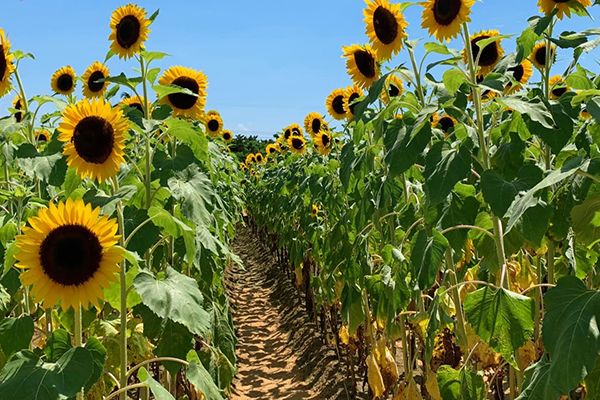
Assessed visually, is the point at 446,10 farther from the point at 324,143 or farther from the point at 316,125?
the point at 316,125

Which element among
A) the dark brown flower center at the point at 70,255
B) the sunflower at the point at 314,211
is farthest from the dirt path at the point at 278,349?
the dark brown flower center at the point at 70,255

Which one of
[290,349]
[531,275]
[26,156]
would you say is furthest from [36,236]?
[290,349]

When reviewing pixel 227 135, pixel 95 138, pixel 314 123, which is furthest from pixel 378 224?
pixel 227 135

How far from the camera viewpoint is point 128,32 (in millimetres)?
3566

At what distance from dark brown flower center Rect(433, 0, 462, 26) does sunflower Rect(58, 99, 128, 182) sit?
1.64 m

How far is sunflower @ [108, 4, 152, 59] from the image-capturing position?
11.7 feet

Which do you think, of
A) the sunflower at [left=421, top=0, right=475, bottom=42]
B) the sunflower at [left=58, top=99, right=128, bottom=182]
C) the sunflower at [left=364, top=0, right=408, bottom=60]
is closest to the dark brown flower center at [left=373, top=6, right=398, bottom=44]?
the sunflower at [left=364, top=0, right=408, bottom=60]

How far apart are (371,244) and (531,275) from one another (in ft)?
5.61

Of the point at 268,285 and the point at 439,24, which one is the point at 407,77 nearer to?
the point at 439,24

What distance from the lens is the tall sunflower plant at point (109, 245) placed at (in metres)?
1.99

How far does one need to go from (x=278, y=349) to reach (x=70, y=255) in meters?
6.61

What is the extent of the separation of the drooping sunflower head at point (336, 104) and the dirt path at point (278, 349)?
2.92 meters

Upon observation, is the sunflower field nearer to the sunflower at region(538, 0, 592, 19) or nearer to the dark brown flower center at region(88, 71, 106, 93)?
the sunflower at region(538, 0, 592, 19)

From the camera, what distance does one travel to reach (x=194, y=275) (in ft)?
14.7
